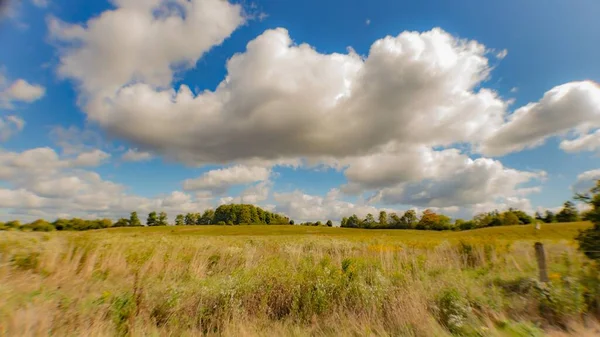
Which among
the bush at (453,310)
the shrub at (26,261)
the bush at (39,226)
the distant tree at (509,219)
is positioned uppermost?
the distant tree at (509,219)

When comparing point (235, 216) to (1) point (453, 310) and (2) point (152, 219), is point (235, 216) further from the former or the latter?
(1) point (453, 310)

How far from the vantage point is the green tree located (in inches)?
268

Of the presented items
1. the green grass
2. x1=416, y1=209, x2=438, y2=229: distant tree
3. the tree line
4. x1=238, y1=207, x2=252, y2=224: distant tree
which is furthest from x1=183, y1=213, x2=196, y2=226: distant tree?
x1=416, y1=209, x2=438, y2=229: distant tree

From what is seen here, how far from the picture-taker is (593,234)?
23.0 feet

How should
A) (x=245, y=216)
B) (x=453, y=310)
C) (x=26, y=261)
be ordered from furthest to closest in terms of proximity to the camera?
(x=245, y=216) < (x=26, y=261) < (x=453, y=310)

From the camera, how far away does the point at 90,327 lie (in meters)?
4.83

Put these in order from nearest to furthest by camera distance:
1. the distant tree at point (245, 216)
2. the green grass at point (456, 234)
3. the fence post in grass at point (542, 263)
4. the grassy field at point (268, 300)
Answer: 1. the grassy field at point (268, 300)
2. the fence post in grass at point (542, 263)
3. the green grass at point (456, 234)
4. the distant tree at point (245, 216)

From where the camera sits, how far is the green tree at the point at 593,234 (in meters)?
6.80

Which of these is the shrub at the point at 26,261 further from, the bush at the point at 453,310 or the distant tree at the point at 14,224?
the bush at the point at 453,310

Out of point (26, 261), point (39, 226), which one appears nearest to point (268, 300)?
point (26, 261)

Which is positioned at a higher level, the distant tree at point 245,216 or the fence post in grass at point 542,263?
the distant tree at point 245,216

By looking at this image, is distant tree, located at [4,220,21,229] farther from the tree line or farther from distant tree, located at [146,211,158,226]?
distant tree, located at [146,211,158,226]

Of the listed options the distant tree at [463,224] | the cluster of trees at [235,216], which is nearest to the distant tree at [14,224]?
the distant tree at [463,224]

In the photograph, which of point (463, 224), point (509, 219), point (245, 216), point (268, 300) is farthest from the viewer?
point (245, 216)
